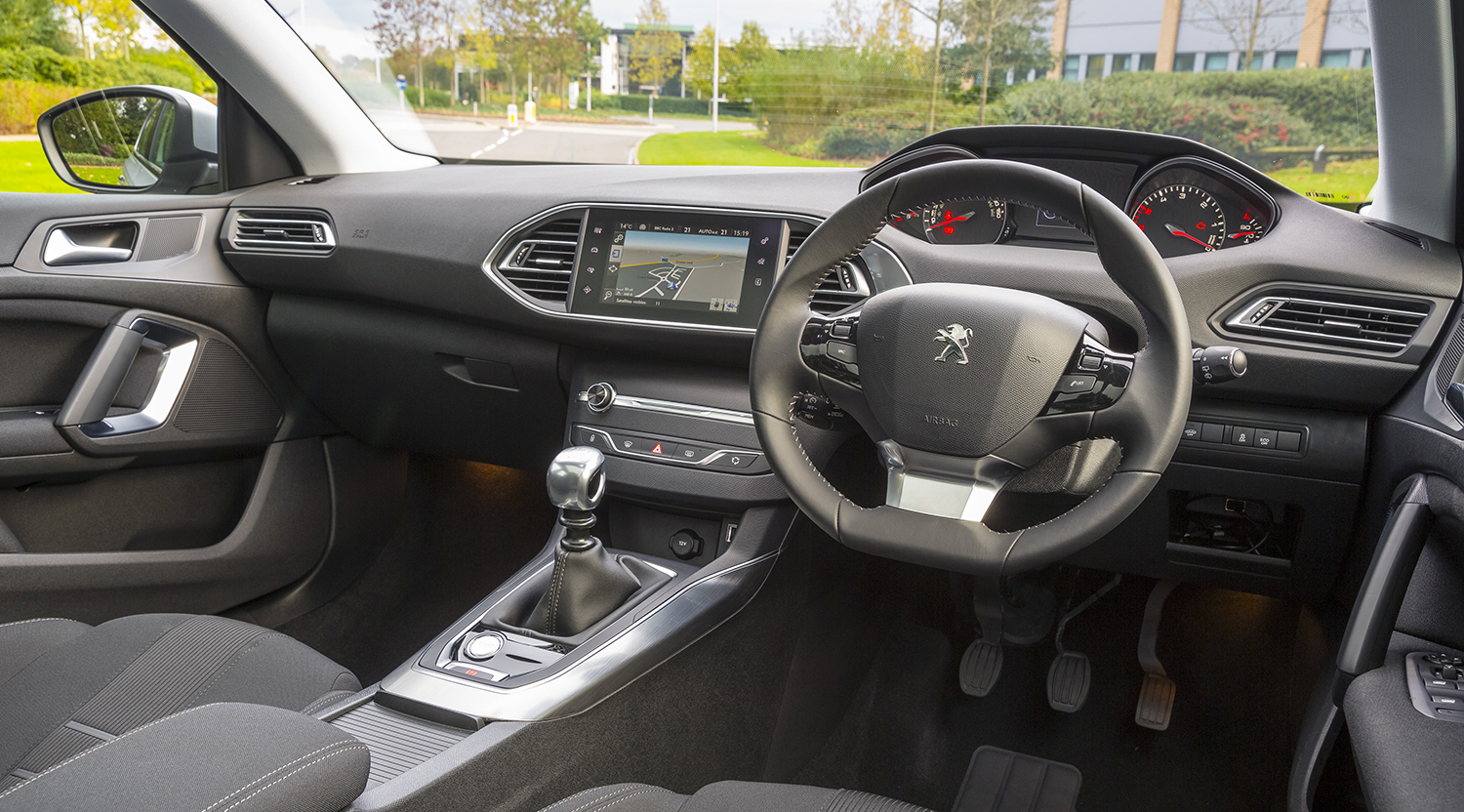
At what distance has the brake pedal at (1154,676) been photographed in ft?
6.91

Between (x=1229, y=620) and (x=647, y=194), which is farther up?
(x=647, y=194)

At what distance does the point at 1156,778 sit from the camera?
2033 millimetres

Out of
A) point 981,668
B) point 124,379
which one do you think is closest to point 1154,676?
point 981,668

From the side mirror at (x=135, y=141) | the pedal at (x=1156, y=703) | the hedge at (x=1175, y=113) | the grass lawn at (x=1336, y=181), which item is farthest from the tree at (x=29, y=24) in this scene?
the pedal at (x=1156, y=703)

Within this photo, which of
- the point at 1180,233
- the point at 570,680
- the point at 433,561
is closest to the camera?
the point at 570,680

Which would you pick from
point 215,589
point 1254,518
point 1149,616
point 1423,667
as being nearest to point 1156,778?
point 1149,616

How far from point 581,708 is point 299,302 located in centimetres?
148

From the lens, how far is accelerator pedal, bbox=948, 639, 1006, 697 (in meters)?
2.19

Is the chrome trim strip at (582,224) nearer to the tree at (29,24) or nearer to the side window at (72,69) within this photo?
the side window at (72,69)

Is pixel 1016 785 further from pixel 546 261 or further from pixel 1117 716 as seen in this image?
pixel 546 261

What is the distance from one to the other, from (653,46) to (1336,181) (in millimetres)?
1508

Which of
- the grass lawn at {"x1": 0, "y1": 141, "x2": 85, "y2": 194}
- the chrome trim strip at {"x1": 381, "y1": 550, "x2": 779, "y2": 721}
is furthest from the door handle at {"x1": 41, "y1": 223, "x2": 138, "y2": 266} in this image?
the chrome trim strip at {"x1": 381, "y1": 550, "x2": 779, "y2": 721}

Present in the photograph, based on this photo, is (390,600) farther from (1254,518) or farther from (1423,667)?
(1423,667)

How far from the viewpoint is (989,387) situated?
1.18 metres
